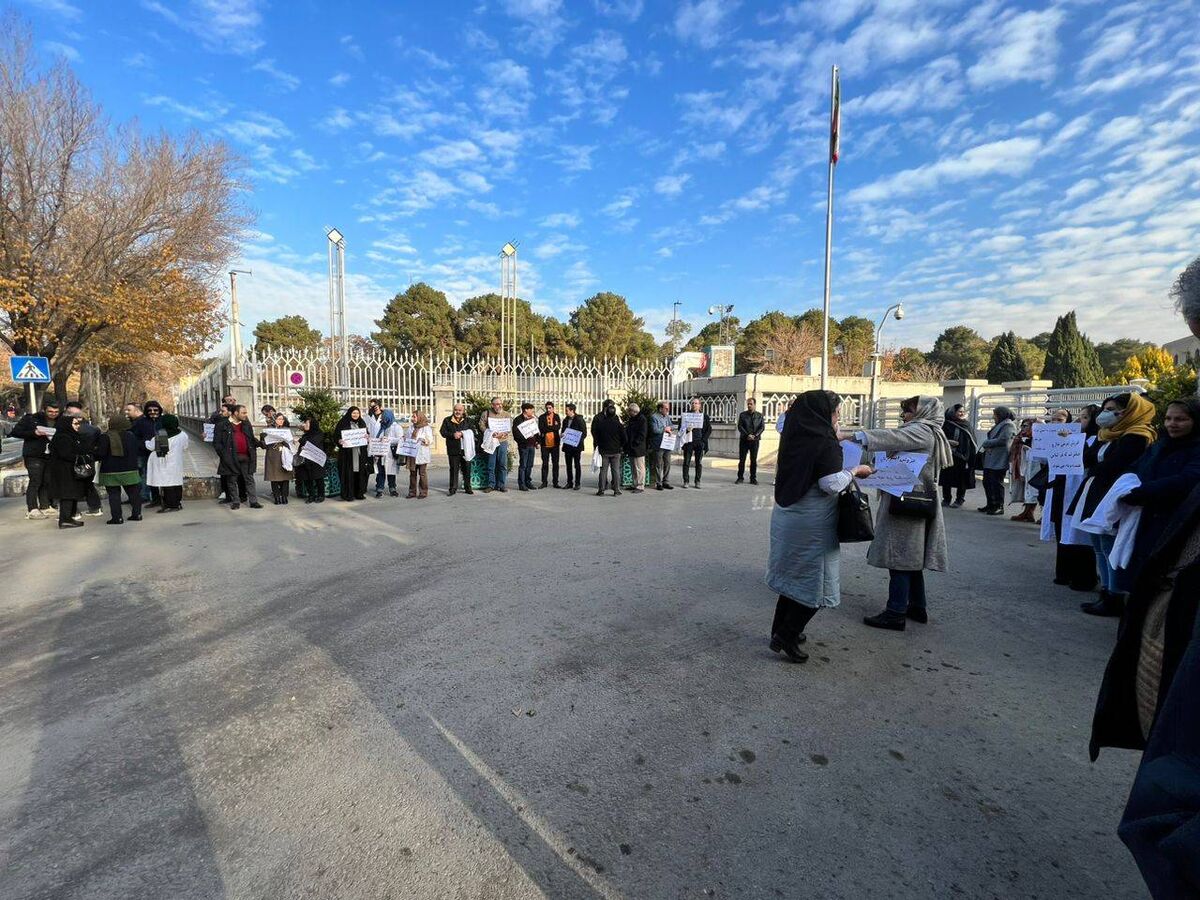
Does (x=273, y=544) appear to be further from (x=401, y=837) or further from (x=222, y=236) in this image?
(x=222, y=236)

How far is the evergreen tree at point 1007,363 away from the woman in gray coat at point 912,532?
45380 millimetres

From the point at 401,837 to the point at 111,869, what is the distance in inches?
40.4

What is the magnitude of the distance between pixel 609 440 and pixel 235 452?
247 inches

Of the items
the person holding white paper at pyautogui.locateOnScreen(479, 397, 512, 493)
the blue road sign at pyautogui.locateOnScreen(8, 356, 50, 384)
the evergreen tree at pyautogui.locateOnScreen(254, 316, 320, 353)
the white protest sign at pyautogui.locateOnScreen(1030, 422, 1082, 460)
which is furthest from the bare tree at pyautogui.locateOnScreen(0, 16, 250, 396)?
the evergreen tree at pyautogui.locateOnScreen(254, 316, 320, 353)

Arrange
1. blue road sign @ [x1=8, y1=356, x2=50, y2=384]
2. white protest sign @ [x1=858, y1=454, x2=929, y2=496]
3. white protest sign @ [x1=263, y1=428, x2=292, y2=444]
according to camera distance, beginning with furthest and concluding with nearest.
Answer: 1. blue road sign @ [x1=8, y1=356, x2=50, y2=384]
2. white protest sign @ [x1=263, y1=428, x2=292, y2=444]
3. white protest sign @ [x1=858, y1=454, x2=929, y2=496]

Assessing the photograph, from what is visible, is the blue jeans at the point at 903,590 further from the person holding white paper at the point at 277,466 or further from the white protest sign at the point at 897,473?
the person holding white paper at the point at 277,466

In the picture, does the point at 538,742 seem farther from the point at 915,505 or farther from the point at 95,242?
the point at 95,242

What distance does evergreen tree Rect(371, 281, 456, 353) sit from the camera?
4459 cm

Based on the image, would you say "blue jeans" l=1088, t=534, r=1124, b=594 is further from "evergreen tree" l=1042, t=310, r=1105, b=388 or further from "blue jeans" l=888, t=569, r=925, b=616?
"evergreen tree" l=1042, t=310, r=1105, b=388

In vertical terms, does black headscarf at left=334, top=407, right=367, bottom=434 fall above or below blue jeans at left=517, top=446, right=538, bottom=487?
above

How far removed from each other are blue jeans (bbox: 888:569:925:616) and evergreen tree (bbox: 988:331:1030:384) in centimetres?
4535

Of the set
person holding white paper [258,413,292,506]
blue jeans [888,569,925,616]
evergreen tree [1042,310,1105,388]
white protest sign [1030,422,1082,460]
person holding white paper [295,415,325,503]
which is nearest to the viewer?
blue jeans [888,569,925,616]

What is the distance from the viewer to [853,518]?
3.85 metres

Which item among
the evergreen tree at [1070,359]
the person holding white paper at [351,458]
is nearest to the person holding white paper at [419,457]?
the person holding white paper at [351,458]
